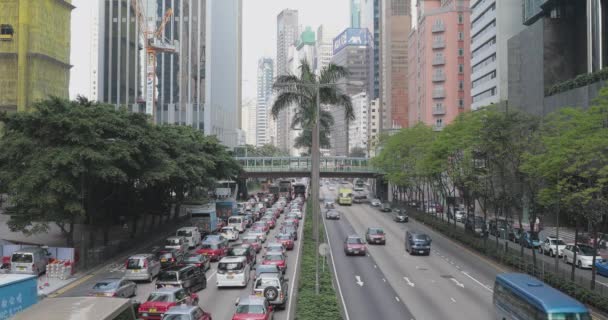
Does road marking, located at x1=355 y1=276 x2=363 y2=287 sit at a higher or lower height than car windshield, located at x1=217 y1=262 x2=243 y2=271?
lower

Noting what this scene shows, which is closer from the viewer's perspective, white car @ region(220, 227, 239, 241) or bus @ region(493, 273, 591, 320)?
bus @ region(493, 273, 591, 320)

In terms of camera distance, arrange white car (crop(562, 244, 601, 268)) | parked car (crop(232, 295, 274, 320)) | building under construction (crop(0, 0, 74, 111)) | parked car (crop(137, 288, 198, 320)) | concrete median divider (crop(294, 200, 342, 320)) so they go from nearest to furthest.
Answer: concrete median divider (crop(294, 200, 342, 320))
parked car (crop(232, 295, 274, 320))
parked car (crop(137, 288, 198, 320))
white car (crop(562, 244, 601, 268))
building under construction (crop(0, 0, 74, 111))

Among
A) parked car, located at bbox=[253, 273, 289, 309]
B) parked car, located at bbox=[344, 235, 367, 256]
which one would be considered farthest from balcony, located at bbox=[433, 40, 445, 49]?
parked car, located at bbox=[253, 273, 289, 309]

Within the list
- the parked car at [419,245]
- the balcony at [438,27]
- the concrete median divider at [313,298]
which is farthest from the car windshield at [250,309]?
the balcony at [438,27]

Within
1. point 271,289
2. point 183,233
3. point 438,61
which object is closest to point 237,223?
point 183,233

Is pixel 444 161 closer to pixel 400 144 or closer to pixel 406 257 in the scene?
pixel 406 257

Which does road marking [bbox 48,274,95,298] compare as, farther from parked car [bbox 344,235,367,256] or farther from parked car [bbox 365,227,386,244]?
parked car [bbox 365,227,386,244]
